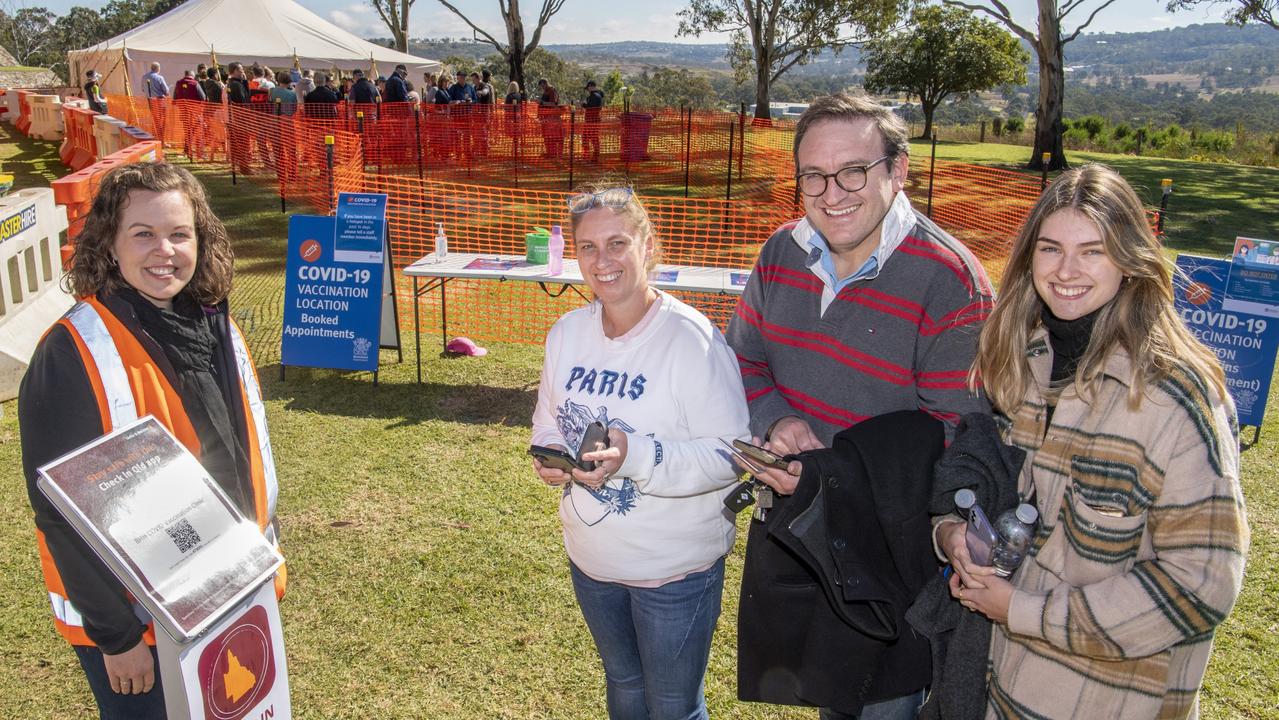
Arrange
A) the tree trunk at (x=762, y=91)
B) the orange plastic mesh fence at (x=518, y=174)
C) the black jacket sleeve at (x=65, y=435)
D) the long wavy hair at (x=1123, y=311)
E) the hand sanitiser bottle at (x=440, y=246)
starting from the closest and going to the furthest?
the long wavy hair at (x=1123, y=311)
the black jacket sleeve at (x=65, y=435)
the hand sanitiser bottle at (x=440, y=246)
the orange plastic mesh fence at (x=518, y=174)
the tree trunk at (x=762, y=91)

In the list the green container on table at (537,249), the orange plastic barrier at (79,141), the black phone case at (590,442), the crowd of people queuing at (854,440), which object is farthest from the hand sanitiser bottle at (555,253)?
the orange plastic barrier at (79,141)

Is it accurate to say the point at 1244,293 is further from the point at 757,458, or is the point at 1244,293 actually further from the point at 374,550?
the point at 374,550

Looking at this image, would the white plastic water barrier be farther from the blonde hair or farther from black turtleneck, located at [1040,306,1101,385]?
black turtleneck, located at [1040,306,1101,385]

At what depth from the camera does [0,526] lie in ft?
15.2

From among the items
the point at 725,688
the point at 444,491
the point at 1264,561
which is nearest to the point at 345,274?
the point at 444,491

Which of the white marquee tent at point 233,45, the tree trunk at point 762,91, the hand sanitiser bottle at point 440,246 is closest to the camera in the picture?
the hand sanitiser bottle at point 440,246

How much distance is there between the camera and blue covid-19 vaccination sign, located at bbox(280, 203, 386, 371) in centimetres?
679

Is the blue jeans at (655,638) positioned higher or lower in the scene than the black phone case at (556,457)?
lower

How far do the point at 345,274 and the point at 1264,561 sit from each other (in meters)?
6.58

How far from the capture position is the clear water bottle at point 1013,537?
191 cm

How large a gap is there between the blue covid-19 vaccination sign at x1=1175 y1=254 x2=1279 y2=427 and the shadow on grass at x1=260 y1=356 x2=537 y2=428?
5.06 meters

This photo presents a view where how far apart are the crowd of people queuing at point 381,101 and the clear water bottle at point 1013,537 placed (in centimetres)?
1769

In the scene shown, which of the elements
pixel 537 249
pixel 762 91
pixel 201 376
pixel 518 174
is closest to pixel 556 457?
pixel 201 376

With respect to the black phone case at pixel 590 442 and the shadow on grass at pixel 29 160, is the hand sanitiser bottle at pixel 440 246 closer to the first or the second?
the black phone case at pixel 590 442
